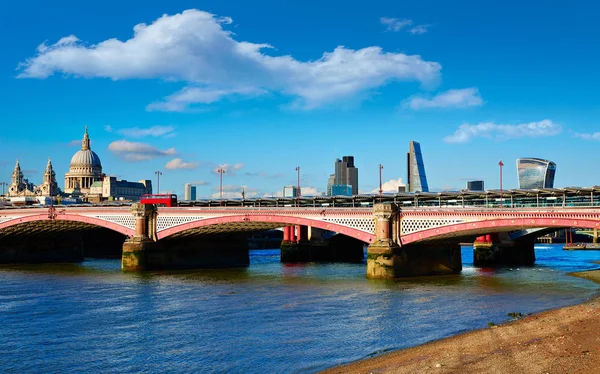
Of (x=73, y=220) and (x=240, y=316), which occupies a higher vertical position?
(x=73, y=220)

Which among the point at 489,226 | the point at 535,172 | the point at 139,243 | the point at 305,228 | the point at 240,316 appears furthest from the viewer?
the point at 535,172

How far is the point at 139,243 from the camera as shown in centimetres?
6375

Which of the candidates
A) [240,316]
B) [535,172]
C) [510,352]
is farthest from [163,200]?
[535,172]

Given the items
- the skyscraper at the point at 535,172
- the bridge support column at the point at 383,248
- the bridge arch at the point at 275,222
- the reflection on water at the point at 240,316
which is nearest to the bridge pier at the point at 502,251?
the reflection on water at the point at 240,316

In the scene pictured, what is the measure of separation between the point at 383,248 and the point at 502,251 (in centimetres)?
3408

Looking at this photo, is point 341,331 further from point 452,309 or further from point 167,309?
point 167,309

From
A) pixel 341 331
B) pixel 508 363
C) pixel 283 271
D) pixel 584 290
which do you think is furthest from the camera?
pixel 283 271

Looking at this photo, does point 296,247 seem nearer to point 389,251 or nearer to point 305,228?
point 305,228

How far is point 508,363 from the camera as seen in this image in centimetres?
1977

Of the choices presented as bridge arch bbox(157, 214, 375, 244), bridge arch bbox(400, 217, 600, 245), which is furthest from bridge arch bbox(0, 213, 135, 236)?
bridge arch bbox(400, 217, 600, 245)

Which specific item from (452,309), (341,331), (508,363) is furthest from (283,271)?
Result: (508,363)

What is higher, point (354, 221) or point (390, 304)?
point (354, 221)

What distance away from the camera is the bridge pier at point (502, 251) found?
7688 cm

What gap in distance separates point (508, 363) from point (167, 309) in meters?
22.4
